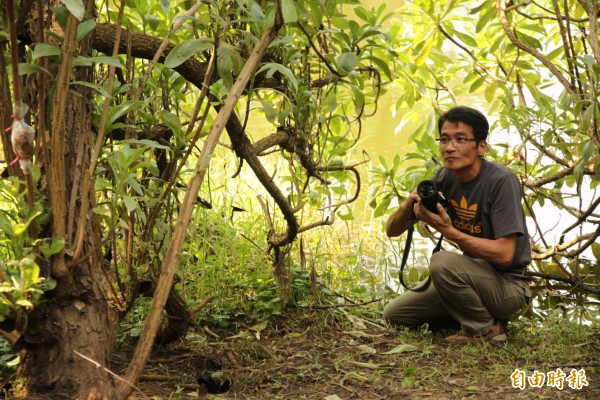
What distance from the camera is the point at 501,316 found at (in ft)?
9.86

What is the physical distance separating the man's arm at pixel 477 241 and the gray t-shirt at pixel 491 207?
0.04m

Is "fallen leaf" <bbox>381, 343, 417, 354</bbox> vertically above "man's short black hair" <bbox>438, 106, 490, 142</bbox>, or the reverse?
"man's short black hair" <bbox>438, 106, 490, 142</bbox>

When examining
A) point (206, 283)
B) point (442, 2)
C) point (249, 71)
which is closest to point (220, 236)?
point (206, 283)

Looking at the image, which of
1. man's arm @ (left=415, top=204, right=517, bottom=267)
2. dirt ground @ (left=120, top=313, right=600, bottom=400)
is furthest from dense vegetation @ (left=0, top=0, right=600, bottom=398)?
man's arm @ (left=415, top=204, right=517, bottom=267)

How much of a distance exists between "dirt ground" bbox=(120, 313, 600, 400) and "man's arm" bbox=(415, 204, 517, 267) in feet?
1.09

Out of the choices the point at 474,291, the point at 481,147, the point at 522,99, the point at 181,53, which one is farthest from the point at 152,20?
the point at 522,99

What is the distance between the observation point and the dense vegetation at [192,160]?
5.92 ft

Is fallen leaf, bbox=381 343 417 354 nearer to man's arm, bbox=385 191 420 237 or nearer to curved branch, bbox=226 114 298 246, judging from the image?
man's arm, bbox=385 191 420 237

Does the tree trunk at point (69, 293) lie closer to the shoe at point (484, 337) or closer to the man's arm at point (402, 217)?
the man's arm at point (402, 217)

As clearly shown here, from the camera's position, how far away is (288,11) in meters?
1.81

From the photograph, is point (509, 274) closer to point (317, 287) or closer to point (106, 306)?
point (317, 287)

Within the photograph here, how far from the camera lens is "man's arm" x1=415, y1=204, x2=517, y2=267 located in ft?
9.36

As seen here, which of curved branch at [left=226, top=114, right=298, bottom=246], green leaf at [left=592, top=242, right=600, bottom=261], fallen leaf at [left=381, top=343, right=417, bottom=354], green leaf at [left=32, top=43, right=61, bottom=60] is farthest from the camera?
green leaf at [left=592, top=242, right=600, bottom=261]

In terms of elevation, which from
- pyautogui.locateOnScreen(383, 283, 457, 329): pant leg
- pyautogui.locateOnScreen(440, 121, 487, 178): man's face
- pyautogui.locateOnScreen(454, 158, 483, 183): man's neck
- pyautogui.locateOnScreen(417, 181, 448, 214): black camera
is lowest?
pyautogui.locateOnScreen(383, 283, 457, 329): pant leg
